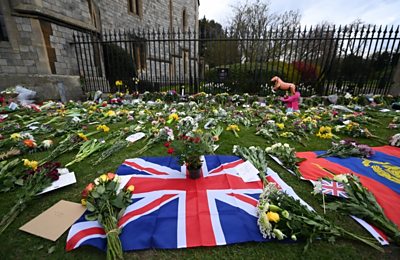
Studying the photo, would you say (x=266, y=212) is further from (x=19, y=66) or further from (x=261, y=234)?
(x=19, y=66)

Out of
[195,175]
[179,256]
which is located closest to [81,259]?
[179,256]

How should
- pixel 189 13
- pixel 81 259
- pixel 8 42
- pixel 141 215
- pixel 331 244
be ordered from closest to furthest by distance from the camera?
1. pixel 81 259
2. pixel 331 244
3. pixel 141 215
4. pixel 8 42
5. pixel 189 13

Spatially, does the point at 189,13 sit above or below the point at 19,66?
above

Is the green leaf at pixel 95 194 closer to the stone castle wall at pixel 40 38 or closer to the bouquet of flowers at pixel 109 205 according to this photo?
the bouquet of flowers at pixel 109 205

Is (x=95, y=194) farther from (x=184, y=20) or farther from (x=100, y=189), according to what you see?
(x=184, y=20)

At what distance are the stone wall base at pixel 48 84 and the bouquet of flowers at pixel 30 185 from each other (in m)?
6.80

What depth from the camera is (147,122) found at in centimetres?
476

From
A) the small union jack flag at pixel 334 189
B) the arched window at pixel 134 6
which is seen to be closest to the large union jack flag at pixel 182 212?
the small union jack flag at pixel 334 189

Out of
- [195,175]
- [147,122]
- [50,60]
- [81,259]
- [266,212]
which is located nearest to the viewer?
[81,259]

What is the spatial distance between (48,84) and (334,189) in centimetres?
967

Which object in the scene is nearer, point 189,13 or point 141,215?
point 141,215

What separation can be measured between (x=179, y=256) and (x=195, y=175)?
3.08 feet

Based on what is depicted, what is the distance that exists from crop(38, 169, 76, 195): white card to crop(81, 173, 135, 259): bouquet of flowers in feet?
1.79

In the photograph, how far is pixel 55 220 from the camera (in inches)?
64.8
